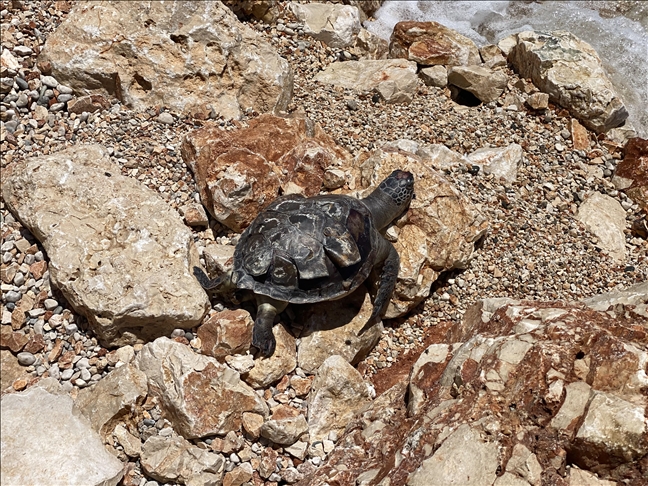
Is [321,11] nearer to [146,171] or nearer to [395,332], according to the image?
[146,171]

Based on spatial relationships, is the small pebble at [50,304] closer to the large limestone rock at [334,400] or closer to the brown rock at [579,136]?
the large limestone rock at [334,400]

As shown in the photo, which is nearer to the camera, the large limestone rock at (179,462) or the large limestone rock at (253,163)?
the large limestone rock at (179,462)

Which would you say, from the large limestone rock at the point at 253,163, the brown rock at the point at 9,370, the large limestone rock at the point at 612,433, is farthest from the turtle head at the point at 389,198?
the brown rock at the point at 9,370

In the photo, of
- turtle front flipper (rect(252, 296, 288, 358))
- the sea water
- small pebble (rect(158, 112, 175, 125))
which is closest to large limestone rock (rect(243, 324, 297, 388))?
turtle front flipper (rect(252, 296, 288, 358))

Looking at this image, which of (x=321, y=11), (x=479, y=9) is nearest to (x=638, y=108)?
(x=479, y=9)

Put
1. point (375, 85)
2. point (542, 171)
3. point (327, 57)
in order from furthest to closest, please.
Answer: point (327, 57), point (375, 85), point (542, 171)

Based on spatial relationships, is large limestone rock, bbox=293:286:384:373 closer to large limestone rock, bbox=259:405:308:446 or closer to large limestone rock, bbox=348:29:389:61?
large limestone rock, bbox=259:405:308:446

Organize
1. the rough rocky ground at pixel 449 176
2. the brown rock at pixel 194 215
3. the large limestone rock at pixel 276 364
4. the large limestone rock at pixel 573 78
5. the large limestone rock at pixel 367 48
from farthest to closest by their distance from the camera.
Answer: the large limestone rock at pixel 367 48
the large limestone rock at pixel 573 78
the brown rock at pixel 194 215
the rough rocky ground at pixel 449 176
the large limestone rock at pixel 276 364
